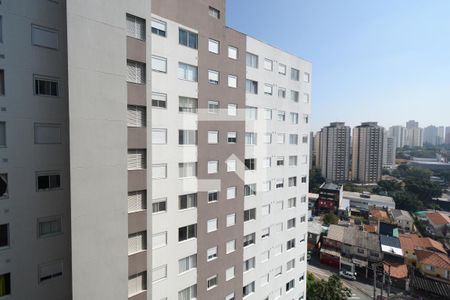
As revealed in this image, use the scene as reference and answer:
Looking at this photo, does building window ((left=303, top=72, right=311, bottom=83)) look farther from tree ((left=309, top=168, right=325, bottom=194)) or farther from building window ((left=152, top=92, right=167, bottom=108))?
tree ((left=309, top=168, right=325, bottom=194))

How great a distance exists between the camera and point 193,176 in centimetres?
1326

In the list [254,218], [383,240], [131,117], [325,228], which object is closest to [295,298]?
[254,218]

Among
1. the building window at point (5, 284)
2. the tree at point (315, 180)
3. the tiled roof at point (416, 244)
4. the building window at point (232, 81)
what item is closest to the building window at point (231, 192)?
the building window at point (232, 81)

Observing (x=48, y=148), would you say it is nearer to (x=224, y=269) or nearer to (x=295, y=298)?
(x=224, y=269)

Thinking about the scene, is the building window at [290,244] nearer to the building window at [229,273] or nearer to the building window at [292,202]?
the building window at [292,202]

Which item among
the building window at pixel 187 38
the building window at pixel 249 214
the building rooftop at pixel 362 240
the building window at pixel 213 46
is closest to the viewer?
the building window at pixel 187 38

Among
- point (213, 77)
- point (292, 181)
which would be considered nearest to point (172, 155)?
point (213, 77)

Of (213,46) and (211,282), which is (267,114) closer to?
(213,46)

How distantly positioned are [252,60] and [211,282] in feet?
48.2

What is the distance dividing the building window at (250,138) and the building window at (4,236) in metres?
12.5

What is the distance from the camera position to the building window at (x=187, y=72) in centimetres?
1233

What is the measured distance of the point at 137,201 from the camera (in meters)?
11.0

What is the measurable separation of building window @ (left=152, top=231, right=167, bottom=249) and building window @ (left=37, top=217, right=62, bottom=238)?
4089 millimetres

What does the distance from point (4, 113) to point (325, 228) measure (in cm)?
5816
